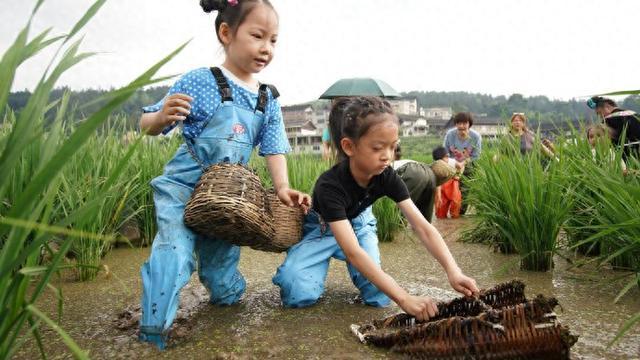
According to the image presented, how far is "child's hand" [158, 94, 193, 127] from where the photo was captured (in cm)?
183

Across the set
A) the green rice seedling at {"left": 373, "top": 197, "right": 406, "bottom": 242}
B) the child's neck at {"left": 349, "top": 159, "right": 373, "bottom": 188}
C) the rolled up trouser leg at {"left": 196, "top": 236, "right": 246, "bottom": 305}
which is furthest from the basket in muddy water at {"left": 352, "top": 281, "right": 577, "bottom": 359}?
the green rice seedling at {"left": 373, "top": 197, "right": 406, "bottom": 242}

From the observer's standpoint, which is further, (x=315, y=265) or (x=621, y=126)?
(x=621, y=126)

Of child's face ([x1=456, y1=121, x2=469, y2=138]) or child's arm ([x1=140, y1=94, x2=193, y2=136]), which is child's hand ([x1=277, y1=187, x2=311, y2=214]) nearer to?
child's arm ([x1=140, y1=94, x2=193, y2=136])

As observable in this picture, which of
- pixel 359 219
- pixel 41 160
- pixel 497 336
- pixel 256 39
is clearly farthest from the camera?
pixel 359 219

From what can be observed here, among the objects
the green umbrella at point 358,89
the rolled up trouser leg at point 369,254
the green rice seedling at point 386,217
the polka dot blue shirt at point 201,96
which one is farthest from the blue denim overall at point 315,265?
the green umbrella at point 358,89

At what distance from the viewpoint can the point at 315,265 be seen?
2334 mm

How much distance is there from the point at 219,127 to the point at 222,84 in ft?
0.58

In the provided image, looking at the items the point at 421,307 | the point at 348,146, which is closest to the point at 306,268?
the point at 348,146

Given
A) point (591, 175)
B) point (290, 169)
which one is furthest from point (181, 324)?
point (290, 169)

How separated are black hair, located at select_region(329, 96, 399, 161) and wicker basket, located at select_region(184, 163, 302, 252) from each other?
1.35 ft

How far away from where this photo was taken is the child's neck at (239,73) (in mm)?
2176

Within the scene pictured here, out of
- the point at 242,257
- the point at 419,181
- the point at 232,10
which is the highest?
the point at 232,10

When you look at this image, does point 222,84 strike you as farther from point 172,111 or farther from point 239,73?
→ point 172,111

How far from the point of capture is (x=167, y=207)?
1.94 meters
